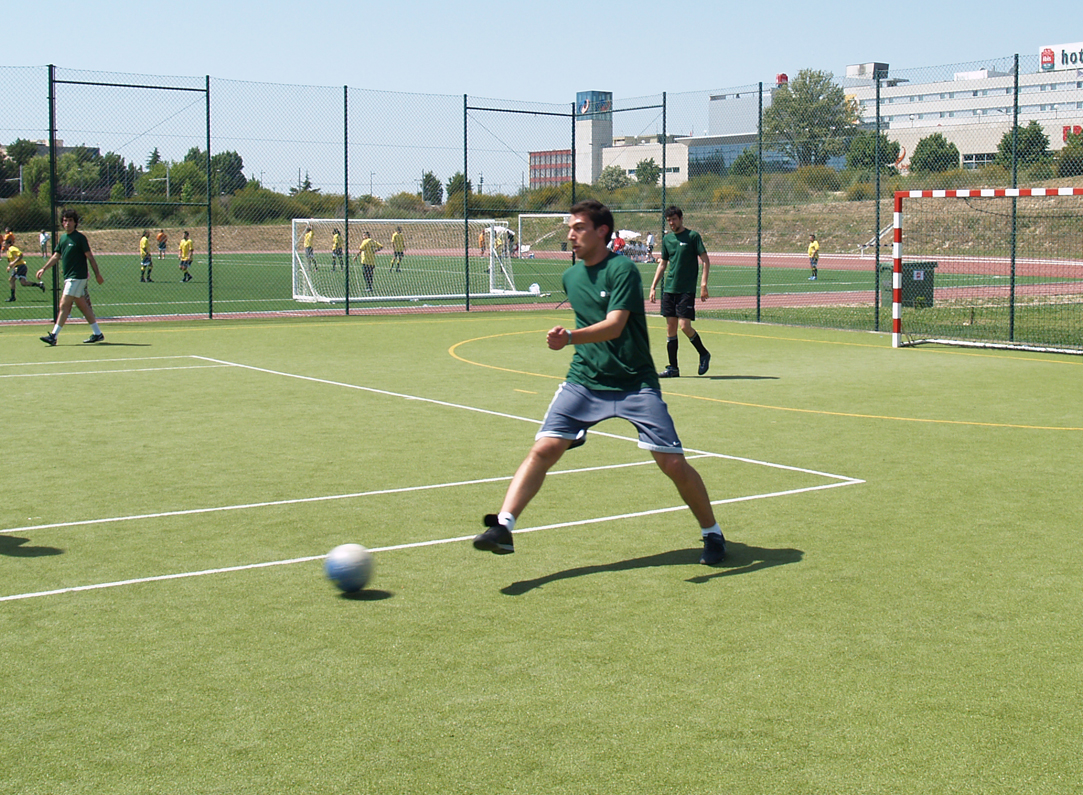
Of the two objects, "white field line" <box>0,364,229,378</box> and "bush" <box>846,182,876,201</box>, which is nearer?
"white field line" <box>0,364,229,378</box>

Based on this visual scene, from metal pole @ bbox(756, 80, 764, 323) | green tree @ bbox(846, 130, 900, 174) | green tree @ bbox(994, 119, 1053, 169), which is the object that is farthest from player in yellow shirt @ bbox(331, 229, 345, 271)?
green tree @ bbox(994, 119, 1053, 169)

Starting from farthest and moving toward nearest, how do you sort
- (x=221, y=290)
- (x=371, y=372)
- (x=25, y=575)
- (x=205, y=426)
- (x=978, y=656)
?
1. (x=221, y=290)
2. (x=371, y=372)
3. (x=205, y=426)
4. (x=25, y=575)
5. (x=978, y=656)

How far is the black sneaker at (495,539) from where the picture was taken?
6.39 meters

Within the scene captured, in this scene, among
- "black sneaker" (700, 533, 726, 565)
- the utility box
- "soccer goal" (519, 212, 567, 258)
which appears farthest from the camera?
"soccer goal" (519, 212, 567, 258)

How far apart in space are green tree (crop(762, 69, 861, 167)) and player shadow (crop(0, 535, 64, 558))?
21.5 meters

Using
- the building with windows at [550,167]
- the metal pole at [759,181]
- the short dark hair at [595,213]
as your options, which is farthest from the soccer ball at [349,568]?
the building with windows at [550,167]

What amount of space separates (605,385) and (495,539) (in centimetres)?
111

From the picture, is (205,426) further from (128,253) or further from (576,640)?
(128,253)

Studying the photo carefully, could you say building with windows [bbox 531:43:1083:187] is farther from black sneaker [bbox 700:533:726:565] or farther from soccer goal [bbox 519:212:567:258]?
black sneaker [bbox 700:533:726:565]

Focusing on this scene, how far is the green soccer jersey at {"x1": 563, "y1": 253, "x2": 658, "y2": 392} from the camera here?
22.0 feet

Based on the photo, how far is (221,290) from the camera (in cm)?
4000

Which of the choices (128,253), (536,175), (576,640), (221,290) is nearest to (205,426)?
(576,640)

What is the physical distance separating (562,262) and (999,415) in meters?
44.8

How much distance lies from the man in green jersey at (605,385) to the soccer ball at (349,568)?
71cm
